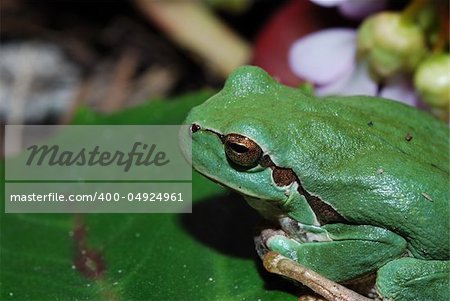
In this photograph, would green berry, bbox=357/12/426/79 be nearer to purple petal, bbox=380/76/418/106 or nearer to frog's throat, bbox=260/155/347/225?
purple petal, bbox=380/76/418/106

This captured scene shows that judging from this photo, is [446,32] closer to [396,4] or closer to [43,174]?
[396,4]

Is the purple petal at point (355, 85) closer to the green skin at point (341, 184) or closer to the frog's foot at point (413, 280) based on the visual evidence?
the green skin at point (341, 184)

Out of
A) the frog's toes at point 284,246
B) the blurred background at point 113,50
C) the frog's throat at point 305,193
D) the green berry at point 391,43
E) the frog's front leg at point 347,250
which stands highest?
the green berry at point 391,43

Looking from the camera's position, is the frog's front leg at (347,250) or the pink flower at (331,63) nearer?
the frog's front leg at (347,250)

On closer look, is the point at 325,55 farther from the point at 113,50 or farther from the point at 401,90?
the point at 113,50

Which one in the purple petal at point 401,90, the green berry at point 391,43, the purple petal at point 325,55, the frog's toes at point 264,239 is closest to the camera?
the frog's toes at point 264,239

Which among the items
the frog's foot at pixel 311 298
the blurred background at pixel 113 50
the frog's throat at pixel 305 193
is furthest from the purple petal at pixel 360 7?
the frog's foot at pixel 311 298

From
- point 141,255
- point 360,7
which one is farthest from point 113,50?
point 141,255

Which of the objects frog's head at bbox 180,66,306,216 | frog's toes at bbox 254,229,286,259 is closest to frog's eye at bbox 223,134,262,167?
frog's head at bbox 180,66,306,216
